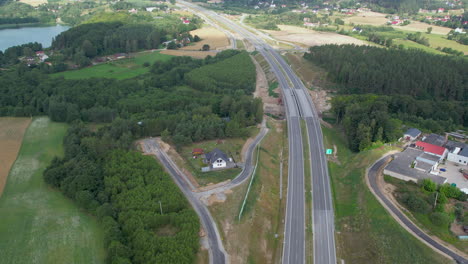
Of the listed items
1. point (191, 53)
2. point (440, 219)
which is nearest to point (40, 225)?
point (440, 219)

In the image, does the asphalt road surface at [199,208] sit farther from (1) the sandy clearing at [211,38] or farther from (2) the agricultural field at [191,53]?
(1) the sandy clearing at [211,38]

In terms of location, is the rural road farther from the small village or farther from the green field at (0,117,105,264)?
the green field at (0,117,105,264)

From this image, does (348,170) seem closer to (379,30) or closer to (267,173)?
(267,173)

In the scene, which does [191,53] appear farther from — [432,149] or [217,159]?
[432,149]

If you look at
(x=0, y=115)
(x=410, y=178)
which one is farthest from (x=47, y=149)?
(x=410, y=178)

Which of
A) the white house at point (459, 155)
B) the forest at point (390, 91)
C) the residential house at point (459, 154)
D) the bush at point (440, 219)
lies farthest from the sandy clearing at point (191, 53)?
the bush at point (440, 219)
